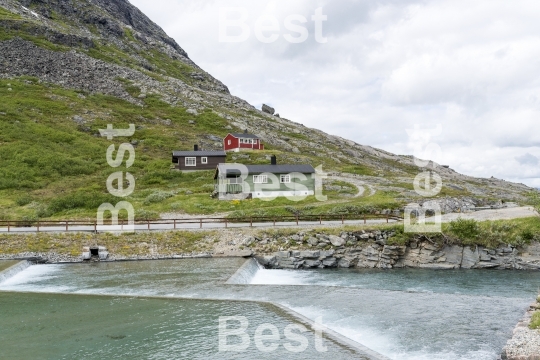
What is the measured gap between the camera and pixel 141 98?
Answer: 148375mm

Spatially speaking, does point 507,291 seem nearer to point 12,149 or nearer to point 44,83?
point 12,149

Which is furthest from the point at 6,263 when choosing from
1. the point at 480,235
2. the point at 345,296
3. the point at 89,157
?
the point at 89,157

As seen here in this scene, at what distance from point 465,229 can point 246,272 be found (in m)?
22.1

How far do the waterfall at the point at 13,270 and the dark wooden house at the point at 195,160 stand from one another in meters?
54.8

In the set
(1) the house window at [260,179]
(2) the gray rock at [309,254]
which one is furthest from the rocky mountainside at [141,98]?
(2) the gray rock at [309,254]

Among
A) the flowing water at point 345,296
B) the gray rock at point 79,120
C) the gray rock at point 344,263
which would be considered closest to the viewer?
the flowing water at point 345,296

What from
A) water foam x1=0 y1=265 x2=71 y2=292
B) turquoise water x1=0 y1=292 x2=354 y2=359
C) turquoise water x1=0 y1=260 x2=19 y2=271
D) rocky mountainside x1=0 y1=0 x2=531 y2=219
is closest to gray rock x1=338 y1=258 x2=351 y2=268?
turquoise water x1=0 y1=292 x2=354 y2=359

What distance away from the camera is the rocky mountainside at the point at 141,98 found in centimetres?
11744

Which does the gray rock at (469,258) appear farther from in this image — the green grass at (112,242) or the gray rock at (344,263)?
the green grass at (112,242)

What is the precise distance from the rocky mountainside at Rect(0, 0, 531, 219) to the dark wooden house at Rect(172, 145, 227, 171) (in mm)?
7507

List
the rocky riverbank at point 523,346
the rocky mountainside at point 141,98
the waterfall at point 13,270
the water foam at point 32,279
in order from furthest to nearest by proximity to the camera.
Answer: the rocky mountainside at point 141,98 → the waterfall at point 13,270 → the water foam at point 32,279 → the rocky riverbank at point 523,346

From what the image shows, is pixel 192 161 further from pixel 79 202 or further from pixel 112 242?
pixel 112 242

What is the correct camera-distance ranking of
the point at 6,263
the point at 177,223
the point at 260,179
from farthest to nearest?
the point at 260,179 → the point at 177,223 → the point at 6,263

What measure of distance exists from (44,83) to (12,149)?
60766 mm
